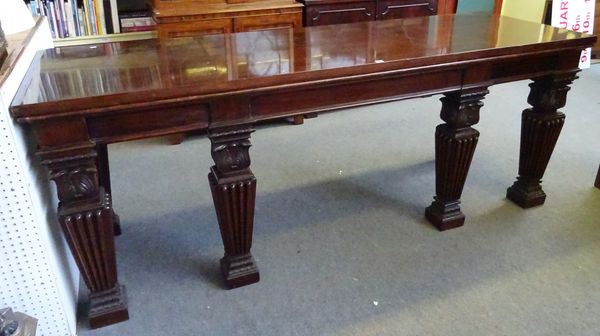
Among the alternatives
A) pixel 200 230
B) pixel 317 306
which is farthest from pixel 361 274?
pixel 200 230

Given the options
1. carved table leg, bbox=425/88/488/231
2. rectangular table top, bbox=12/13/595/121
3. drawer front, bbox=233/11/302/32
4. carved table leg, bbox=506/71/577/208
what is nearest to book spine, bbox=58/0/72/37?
drawer front, bbox=233/11/302/32

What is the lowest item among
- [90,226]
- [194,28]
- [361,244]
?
[361,244]

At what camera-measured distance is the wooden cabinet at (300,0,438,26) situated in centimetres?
272

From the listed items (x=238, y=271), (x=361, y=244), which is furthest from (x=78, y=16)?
(x=361, y=244)

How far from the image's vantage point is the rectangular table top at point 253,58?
1204mm

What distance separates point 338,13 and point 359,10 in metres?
0.14

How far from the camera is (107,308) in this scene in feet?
4.74

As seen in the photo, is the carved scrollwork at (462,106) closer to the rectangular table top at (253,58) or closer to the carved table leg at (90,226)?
the rectangular table top at (253,58)

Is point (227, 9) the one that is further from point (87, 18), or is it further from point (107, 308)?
point (107, 308)

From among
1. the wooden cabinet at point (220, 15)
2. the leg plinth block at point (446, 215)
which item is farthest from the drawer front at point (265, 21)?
the leg plinth block at point (446, 215)

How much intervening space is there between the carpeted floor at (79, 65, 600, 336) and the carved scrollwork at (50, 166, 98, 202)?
0.46 m

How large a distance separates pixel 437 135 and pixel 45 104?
1.28 metres

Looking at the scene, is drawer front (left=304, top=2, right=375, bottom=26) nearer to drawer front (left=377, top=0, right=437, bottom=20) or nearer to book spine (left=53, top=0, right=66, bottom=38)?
drawer front (left=377, top=0, right=437, bottom=20)

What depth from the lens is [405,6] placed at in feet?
9.59
